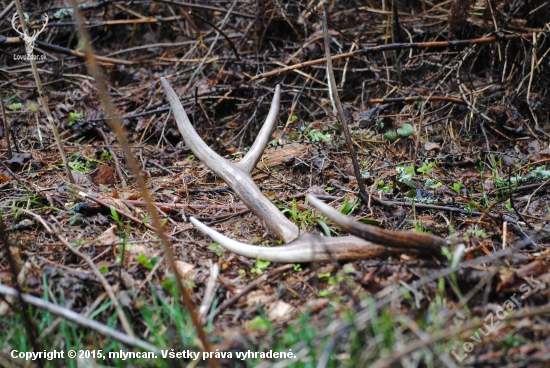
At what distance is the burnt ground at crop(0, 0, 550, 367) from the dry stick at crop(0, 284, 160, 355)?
0.25ft

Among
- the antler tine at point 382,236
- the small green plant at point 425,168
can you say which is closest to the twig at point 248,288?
the antler tine at point 382,236

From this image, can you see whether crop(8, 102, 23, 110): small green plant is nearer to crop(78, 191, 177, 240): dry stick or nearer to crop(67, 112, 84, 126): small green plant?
crop(67, 112, 84, 126): small green plant

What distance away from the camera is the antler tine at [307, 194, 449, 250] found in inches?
82.4

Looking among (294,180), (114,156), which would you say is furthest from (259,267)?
(114,156)

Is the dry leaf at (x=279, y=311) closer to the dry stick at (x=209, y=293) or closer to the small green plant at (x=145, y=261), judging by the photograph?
the dry stick at (x=209, y=293)

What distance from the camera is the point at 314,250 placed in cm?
227

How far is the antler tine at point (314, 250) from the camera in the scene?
7.35ft

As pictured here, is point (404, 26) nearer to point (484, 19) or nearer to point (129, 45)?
point (484, 19)

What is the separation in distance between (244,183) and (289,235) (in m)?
0.49

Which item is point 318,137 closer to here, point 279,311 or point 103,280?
point 279,311

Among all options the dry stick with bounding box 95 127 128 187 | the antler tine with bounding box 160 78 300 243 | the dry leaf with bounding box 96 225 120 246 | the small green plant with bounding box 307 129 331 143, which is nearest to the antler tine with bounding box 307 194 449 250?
the antler tine with bounding box 160 78 300 243

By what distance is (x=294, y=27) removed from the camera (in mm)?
5328

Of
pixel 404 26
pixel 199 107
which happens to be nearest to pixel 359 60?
pixel 404 26

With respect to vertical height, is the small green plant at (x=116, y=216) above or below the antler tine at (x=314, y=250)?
above
